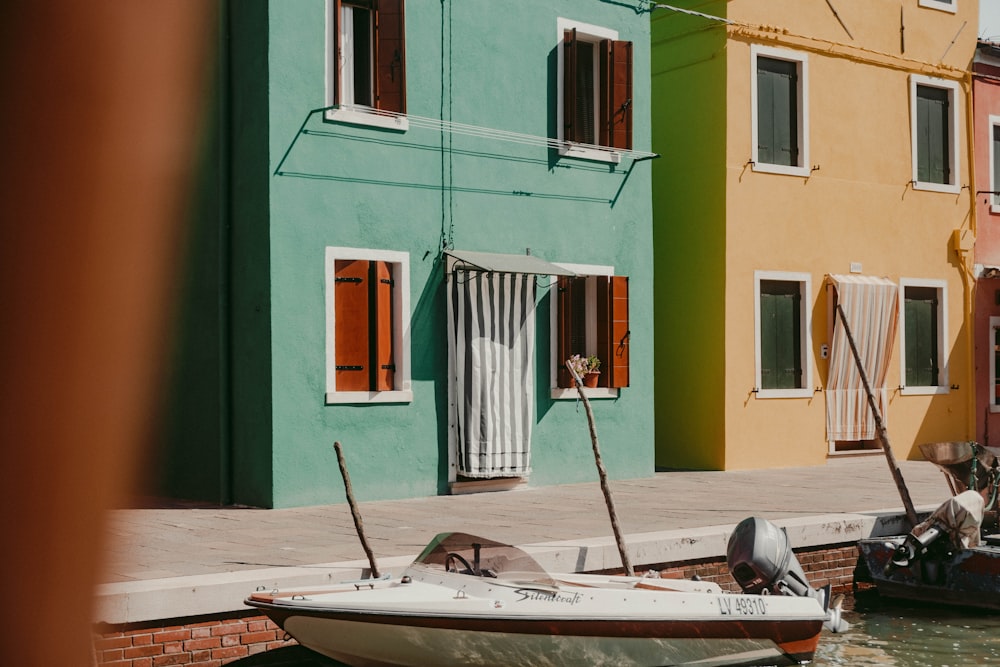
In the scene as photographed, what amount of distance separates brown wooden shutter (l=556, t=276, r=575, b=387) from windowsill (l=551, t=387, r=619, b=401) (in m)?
0.08

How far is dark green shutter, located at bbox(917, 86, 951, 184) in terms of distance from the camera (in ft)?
68.0

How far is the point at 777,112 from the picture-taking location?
1883 cm

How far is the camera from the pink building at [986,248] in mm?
21281

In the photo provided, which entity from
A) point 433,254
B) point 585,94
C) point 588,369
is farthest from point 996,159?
point 433,254

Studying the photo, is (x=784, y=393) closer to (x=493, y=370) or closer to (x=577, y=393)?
(x=577, y=393)

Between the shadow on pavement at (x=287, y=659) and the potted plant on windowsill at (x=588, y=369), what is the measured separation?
308 inches

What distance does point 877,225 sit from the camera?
65.4 ft

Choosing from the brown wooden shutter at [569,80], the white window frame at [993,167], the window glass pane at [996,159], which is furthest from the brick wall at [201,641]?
the window glass pane at [996,159]

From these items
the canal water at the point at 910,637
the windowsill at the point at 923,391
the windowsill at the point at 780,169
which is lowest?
the canal water at the point at 910,637

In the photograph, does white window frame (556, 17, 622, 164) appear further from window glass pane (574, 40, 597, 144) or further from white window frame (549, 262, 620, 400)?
white window frame (549, 262, 620, 400)

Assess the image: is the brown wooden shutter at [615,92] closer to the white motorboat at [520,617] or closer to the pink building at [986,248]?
the pink building at [986,248]

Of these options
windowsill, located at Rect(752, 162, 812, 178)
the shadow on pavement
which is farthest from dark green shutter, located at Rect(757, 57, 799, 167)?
the shadow on pavement

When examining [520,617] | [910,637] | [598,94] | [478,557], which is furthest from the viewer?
[598,94]

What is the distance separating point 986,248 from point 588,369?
923 centimetres
